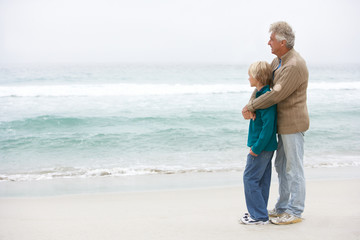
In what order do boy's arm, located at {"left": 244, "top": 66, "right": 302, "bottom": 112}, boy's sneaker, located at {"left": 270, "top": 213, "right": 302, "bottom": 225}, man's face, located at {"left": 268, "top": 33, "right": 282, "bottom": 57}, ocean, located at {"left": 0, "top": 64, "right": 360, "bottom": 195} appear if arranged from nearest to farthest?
1. boy's arm, located at {"left": 244, "top": 66, "right": 302, "bottom": 112}
2. man's face, located at {"left": 268, "top": 33, "right": 282, "bottom": 57}
3. boy's sneaker, located at {"left": 270, "top": 213, "right": 302, "bottom": 225}
4. ocean, located at {"left": 0, "top": 64, "right": 360, "bottom": 195}

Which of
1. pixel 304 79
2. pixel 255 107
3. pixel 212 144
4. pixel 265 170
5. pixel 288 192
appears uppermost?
pixel 304 79

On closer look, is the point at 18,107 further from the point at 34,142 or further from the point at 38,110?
the point at 34,142

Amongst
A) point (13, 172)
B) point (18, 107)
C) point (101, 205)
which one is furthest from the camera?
point (18, 107)

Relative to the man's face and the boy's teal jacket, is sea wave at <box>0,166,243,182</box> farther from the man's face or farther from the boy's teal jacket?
the man's face

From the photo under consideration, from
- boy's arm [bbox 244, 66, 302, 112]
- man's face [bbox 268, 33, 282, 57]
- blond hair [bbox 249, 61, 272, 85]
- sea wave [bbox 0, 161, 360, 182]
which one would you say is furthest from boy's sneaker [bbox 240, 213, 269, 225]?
sea wave [bbox 0, 161, 360, 182]

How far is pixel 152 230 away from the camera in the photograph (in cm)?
299

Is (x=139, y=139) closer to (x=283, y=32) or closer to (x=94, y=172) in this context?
(x=94, y=172)

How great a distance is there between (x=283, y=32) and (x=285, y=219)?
1602 millimetres

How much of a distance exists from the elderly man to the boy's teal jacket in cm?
7

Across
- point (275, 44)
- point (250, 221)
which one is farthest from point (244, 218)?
point (275, 44)

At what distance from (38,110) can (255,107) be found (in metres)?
11.8

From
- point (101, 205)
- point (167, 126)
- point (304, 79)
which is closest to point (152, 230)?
point (101, 205)

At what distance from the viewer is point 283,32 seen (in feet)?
9.04

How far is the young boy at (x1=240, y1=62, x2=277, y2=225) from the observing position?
109 inches
